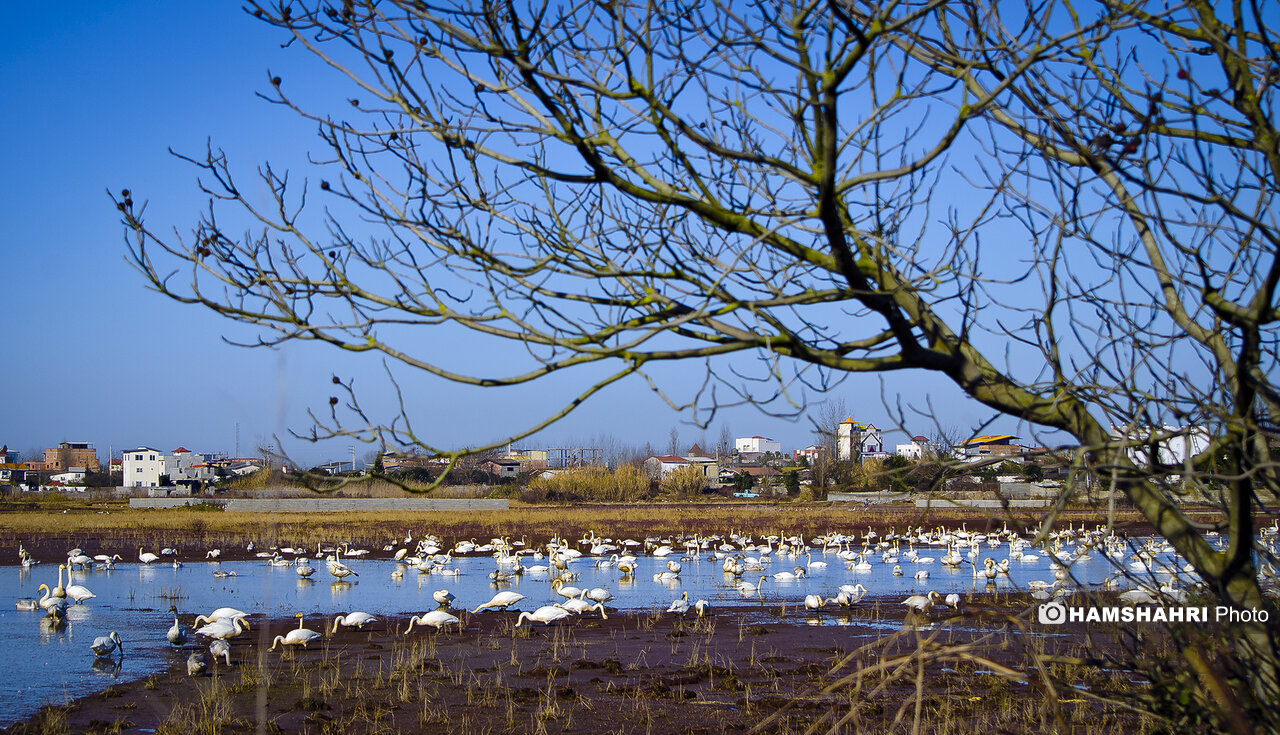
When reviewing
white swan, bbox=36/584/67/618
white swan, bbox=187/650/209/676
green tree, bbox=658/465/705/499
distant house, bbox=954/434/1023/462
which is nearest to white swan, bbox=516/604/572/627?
white swan, bbox=187/650/209/676

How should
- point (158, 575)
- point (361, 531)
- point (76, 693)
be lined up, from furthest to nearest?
point (361, 531) → point (158, 575) → point (76, 693)

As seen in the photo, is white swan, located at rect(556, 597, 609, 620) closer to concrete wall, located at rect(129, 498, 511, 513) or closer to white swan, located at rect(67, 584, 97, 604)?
white swan, located at rect(67, 584, 97, 604)

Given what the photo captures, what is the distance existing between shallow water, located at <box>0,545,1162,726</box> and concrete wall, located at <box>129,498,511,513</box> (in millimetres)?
23777

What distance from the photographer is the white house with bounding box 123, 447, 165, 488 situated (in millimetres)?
98375

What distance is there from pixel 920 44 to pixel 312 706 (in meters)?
8.50

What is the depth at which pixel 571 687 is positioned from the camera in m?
10.6

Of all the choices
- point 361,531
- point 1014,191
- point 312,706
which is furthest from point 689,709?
point 361,531

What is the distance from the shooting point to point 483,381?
2.97 meters

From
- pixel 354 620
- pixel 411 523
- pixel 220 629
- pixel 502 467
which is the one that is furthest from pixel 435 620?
pixel 502 467

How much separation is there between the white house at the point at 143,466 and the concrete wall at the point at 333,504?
1926 inches

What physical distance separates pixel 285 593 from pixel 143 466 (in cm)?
9178

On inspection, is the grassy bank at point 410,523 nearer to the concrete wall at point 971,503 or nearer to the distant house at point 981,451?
the concrete wall at point 971,503

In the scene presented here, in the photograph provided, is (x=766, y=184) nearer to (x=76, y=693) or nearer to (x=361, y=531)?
(x=76, y=693)

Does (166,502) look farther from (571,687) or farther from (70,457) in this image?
(70,457)
